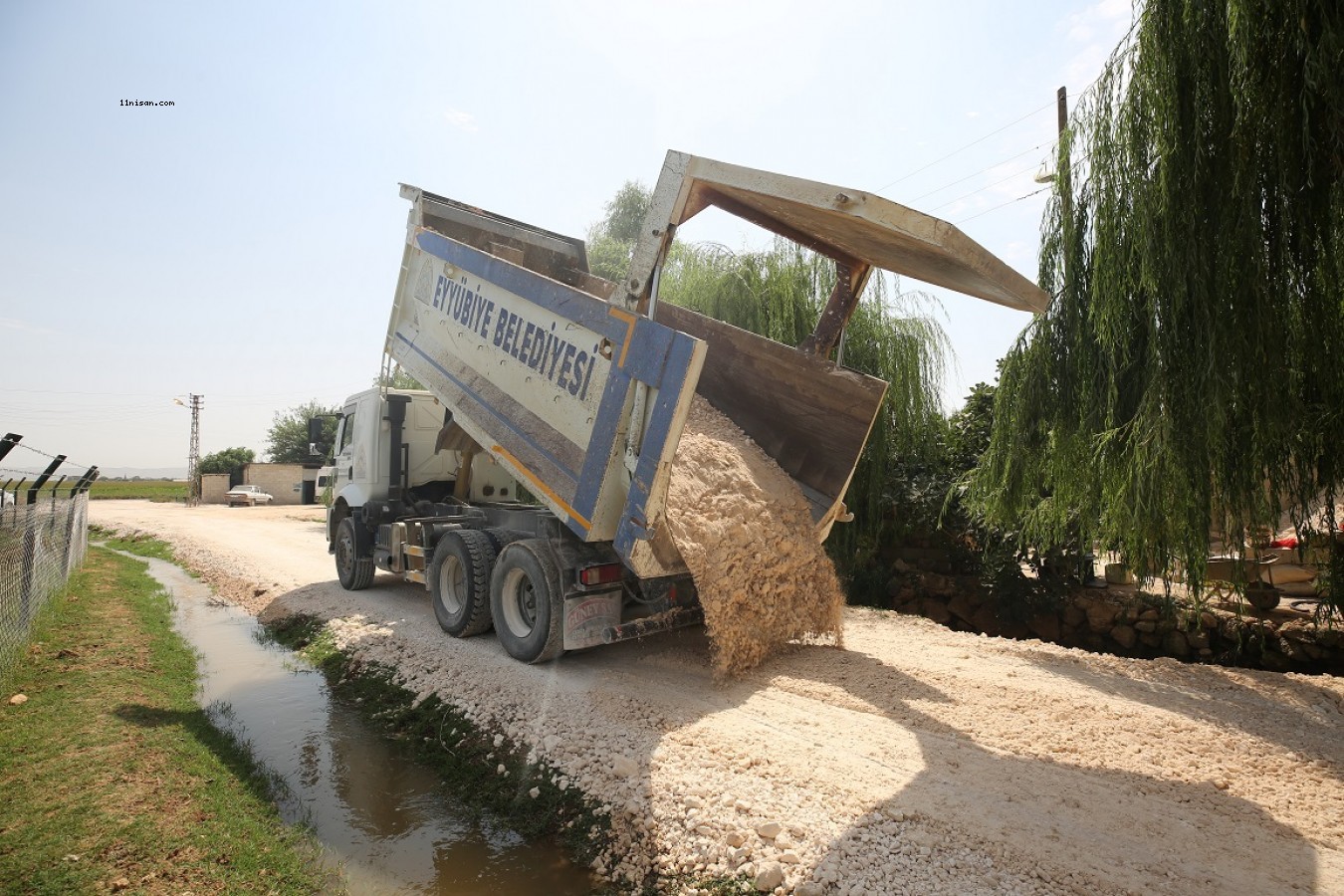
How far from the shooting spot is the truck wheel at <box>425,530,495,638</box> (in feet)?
20.8

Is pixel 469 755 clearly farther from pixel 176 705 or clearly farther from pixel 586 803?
pixel 176 705

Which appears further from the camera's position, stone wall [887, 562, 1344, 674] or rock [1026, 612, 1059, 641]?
rock [1026, 612, 1059, 641]

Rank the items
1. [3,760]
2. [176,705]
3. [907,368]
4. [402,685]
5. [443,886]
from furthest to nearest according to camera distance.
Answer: [907,368] → [402,685] → [176,705] → [3,760] → [443,886]

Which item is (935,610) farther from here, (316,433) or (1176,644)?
(316,433)

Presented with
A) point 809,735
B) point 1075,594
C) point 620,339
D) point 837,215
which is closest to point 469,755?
point 809,735

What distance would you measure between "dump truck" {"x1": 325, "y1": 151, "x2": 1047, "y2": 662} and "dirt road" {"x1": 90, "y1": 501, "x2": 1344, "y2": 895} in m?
0.66

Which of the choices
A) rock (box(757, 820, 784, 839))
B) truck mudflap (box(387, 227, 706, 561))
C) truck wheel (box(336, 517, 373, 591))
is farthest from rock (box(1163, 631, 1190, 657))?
truck wheel (box(336, 517, 373, 591))

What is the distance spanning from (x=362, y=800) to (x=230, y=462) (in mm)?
50201

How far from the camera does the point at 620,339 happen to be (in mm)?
5008

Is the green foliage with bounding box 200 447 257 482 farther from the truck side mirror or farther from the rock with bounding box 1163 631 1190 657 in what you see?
the rock with bounding box 1163 631 1190 657

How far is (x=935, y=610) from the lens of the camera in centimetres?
1022

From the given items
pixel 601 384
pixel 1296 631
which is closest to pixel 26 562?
pixel 601 384

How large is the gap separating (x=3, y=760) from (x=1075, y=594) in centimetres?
1048

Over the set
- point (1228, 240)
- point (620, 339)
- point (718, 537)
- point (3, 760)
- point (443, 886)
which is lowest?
point (443, 886)
